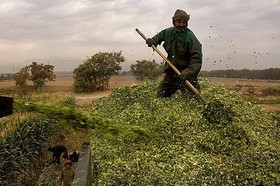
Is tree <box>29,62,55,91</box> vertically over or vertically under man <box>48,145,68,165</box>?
over

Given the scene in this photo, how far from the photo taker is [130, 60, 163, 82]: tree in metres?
52.9

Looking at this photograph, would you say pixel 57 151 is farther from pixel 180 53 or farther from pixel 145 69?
pixel 145 69

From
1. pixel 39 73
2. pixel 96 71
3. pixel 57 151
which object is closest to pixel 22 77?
pixel 39 73

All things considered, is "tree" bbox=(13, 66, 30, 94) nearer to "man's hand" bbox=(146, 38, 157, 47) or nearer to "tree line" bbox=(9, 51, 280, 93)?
→ "tree line" bbox=(9, 51, 280, 93)

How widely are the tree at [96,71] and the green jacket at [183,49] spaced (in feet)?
123

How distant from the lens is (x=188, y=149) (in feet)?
17.6

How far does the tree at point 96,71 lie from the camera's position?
45.8 meters

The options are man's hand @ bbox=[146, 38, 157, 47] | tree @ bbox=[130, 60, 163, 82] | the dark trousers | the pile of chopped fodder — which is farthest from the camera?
tree @ bbox=[130, 60, 163, 82]

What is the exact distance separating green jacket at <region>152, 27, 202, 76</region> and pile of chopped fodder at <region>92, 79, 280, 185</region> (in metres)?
0.71

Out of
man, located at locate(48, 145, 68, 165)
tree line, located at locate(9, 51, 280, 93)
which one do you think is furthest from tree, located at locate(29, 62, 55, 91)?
man, located at locate(48, 145, 68, 165)

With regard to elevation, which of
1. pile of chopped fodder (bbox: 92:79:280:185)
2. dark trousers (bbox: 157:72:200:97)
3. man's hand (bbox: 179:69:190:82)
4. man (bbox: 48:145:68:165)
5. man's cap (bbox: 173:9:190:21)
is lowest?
man (bbox: 48:145:68:165)

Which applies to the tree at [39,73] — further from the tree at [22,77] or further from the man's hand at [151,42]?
the man's hand at [151,42]

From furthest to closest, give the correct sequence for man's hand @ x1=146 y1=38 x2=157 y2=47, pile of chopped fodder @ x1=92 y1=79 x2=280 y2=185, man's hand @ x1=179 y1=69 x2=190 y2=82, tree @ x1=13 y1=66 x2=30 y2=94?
1. tree @ x1=13 y1=66 x2=30 y2=94
2. man's hand @ x1=146 y1=38 x2=157 y2=47
3. man's hand @ x1=179 y1=69 x2=190 y2=82
4. pile of chopped fodder @ x1=92 y1=79 x2=280 y2=185

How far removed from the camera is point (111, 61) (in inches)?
1896
